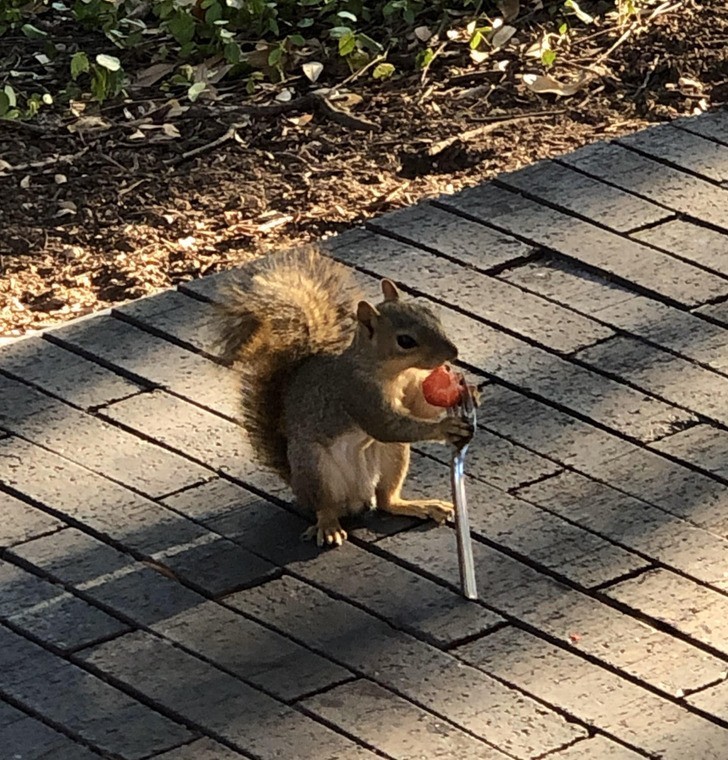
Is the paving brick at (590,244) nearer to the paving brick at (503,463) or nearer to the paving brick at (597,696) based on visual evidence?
the paving brick at (503,463)

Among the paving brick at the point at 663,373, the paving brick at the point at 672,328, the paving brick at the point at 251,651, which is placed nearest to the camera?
the paving brick at the point at 251,651

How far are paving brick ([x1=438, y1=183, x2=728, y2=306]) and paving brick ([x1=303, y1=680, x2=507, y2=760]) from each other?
1.75 m

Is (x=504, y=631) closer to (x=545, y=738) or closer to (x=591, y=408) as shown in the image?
(x=545, y=738)

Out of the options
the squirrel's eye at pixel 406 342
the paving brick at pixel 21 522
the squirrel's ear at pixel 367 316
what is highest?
the squirrel's ear at pixel 367 316

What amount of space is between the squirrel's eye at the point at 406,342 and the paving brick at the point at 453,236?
3.84 ft

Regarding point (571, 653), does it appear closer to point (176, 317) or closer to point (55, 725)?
point (55, 725)

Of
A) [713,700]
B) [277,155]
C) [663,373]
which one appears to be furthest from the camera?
[277,155]

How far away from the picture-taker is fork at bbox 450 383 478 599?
3.78 m

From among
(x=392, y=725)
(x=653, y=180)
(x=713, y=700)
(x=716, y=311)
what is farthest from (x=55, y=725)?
(x=653, y=180)

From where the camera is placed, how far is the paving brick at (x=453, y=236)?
201 inches

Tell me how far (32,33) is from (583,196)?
92.2 inches

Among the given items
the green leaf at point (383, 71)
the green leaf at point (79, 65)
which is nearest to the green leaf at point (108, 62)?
the green leaf at point (79, 65)

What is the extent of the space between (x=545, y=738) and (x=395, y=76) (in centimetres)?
343

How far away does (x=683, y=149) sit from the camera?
18.5ft
